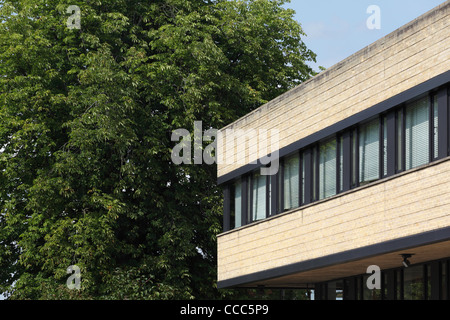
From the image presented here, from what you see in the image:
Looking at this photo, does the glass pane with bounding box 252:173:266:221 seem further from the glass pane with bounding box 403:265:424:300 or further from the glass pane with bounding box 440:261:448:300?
the glass pane with bounding box 440:261:448:300

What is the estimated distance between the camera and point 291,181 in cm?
2592

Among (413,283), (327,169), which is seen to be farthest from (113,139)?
(413,283)

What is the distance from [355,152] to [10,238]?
55.4 feet

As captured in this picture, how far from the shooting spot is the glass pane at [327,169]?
23.7 m

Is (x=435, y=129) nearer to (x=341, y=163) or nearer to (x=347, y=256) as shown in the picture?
(x=341, y=163)

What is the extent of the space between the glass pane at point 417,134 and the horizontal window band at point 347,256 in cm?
176

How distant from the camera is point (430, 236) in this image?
18938mm

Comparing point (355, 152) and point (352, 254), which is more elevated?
point (355, 152)

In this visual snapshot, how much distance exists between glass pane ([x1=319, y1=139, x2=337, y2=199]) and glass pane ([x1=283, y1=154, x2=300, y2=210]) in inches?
55.5

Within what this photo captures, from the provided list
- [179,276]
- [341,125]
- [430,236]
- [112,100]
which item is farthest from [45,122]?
[430,236]

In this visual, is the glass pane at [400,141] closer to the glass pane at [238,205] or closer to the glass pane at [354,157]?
the glass pane at [354,157]
